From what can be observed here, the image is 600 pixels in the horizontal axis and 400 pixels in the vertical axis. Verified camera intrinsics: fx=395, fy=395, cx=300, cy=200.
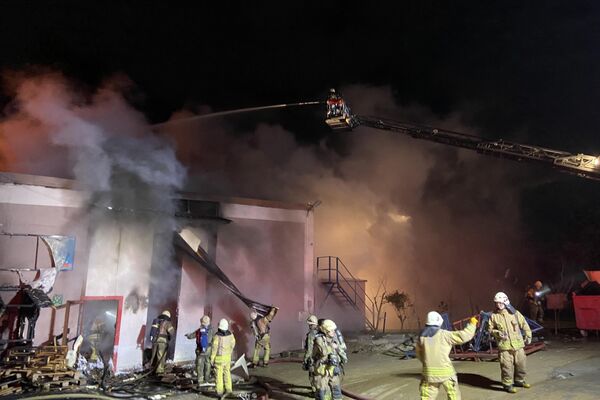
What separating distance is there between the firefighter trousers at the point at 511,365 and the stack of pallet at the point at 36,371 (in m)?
8.67

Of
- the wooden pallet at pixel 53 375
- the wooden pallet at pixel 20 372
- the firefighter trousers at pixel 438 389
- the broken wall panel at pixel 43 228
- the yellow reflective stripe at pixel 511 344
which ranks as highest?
the broken wall panel at pixel 43 228

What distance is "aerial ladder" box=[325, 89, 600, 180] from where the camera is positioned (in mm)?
11797

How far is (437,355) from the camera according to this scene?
5.16 meters

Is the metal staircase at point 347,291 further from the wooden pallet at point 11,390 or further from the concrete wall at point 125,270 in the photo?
the wooden pallet at point 11,390

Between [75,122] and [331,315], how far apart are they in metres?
13.6

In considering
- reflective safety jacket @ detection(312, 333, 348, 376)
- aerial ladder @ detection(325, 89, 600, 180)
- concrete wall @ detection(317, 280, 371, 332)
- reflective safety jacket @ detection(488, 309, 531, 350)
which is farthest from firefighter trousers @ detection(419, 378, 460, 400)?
concrete wall @ detection(317, 280, 371, 332)

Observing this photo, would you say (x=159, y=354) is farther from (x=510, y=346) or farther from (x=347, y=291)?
(x=347, y=291)

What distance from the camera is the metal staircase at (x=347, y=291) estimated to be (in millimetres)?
18844

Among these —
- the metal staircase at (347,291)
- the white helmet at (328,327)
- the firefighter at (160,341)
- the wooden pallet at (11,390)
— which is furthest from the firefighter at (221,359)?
the metal staircase at (347,291)

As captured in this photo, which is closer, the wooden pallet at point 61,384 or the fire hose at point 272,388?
the fire hose at point 272,388

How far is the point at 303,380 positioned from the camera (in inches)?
357

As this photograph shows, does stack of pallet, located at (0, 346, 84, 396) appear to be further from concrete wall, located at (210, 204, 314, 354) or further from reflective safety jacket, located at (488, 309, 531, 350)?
reflective safety jacket, located at (488, 309, 531, 350)

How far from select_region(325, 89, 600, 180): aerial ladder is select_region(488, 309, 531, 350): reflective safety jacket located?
712cm

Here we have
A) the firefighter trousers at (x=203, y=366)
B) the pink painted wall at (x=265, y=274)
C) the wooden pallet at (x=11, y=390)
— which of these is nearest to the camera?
the wooden pallet at (x=11, y=390)
